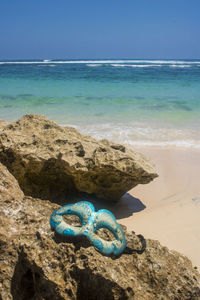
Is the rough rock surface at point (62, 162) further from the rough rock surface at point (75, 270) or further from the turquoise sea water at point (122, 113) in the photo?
the turquoise sea water at point (122, 113)

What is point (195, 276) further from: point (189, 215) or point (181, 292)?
point (189, 215)

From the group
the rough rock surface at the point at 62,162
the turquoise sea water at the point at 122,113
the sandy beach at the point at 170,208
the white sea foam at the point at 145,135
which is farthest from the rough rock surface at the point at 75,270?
the turquoise sea water at the point at 122,113

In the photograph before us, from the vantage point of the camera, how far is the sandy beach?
9.43 feet

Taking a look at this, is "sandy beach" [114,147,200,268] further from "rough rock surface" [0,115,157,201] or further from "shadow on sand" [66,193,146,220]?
"rough rock surface" [0,115,157,201]

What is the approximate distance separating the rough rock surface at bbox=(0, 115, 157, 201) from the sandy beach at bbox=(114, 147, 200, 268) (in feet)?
1.23

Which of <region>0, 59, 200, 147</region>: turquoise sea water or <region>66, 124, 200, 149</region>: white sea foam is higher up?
<region>0, 59, 200, 147</region>: turquoise sea water

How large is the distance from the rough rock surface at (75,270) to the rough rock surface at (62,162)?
1.26 m

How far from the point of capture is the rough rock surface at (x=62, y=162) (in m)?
2.92

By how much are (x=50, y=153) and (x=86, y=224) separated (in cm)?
146

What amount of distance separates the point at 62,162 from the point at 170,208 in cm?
150

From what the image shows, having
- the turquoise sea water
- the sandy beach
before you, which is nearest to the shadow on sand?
the sandy beach

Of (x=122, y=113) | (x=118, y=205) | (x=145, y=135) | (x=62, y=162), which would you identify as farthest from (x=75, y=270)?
(x=122, y=113)

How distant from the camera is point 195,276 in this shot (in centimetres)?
164

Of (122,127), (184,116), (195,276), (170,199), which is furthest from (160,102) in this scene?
(195,276)
